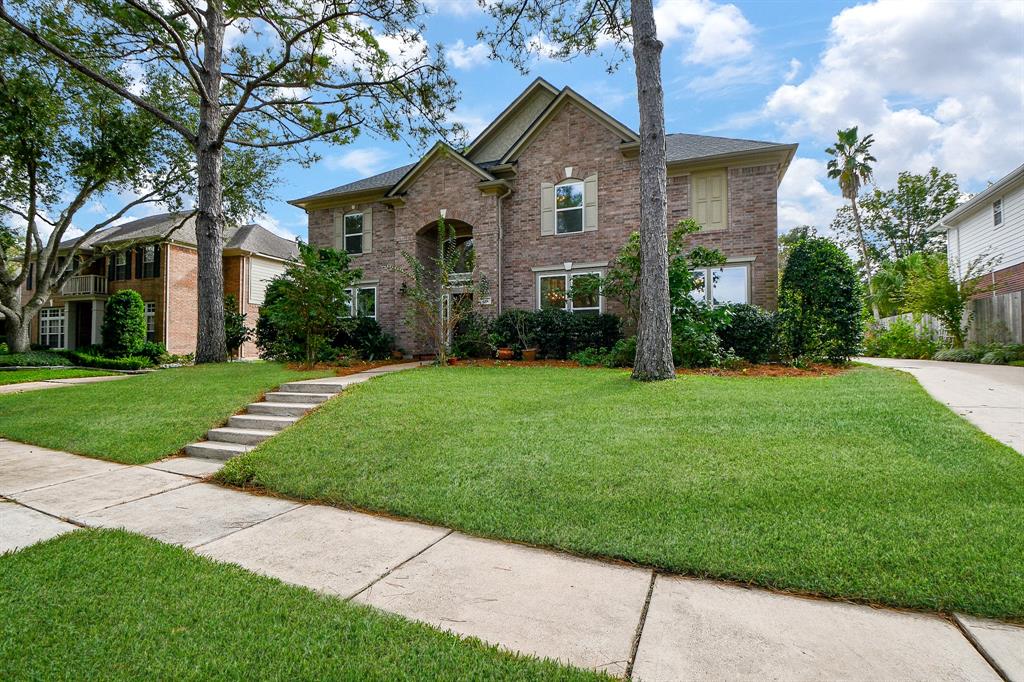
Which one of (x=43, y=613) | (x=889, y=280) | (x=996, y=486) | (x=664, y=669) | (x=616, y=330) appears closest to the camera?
(x=664, y=669)

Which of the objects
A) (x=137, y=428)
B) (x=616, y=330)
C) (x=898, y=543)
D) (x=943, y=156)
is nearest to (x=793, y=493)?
(x=898, y=543)

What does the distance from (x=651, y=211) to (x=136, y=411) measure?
8.77 meters

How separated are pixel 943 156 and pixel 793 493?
33948mm

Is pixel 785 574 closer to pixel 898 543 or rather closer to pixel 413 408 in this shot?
pixel 898 543

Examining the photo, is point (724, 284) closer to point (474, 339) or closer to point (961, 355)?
point (474, 339)

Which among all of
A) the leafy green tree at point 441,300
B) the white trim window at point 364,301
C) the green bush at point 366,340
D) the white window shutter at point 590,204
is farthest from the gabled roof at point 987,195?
the white trim window at point 364,301

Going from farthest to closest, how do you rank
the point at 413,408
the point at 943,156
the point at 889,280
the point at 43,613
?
the point at 943,156 < the point at 889,280 < the point at 413,408 < the point at 43,613

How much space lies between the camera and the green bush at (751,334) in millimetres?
10617

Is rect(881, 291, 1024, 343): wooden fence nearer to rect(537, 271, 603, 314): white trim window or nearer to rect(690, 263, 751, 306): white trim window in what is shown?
rect(690, 263, 751, 306): white trim window

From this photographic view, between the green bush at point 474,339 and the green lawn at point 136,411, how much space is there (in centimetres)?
392

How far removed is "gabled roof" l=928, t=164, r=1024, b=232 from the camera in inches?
554

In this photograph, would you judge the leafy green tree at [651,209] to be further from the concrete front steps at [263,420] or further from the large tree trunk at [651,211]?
the concrete front steps at [263,420]

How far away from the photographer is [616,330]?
483 inches

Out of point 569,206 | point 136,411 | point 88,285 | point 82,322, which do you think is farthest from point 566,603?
point 82,322
